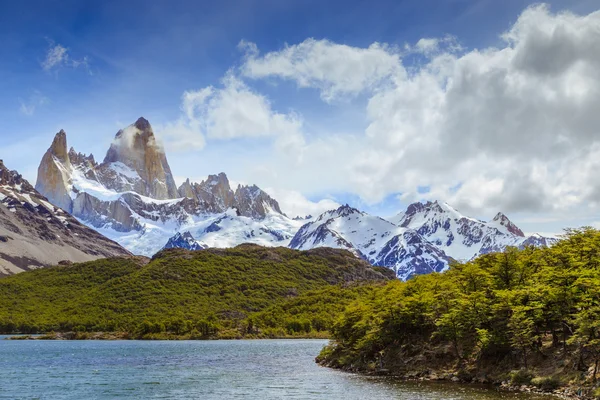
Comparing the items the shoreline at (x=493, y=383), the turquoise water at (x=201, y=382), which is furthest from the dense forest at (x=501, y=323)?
the turquoise water at (x=201, y=382)

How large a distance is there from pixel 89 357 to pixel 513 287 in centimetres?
8638

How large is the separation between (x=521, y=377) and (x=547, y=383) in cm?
390

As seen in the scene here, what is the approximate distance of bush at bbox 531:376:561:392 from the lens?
191ft

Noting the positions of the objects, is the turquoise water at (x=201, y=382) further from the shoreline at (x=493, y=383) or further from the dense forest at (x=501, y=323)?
the dense forest at (x=501, y=323)

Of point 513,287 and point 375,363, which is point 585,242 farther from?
point 375,363

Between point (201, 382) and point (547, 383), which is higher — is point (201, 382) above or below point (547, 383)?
below

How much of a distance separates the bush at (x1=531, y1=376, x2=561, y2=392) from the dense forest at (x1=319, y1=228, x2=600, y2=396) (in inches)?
3.6

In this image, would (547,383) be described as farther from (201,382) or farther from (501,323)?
(201,382)

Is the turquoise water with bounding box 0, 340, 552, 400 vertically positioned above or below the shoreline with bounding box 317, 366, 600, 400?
below

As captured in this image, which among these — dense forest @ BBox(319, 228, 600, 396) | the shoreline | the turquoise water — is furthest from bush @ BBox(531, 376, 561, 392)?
the turquoise water

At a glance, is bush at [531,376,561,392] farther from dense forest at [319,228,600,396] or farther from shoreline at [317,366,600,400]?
shoreline at [317,366,600,400]

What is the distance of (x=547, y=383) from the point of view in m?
58.9

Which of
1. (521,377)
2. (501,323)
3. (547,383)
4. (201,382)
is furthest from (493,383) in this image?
(201,382)

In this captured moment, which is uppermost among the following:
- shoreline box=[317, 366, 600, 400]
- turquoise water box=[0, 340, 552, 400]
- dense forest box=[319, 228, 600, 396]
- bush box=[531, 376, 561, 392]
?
dense forest box=[319, 228, 600, 396]
